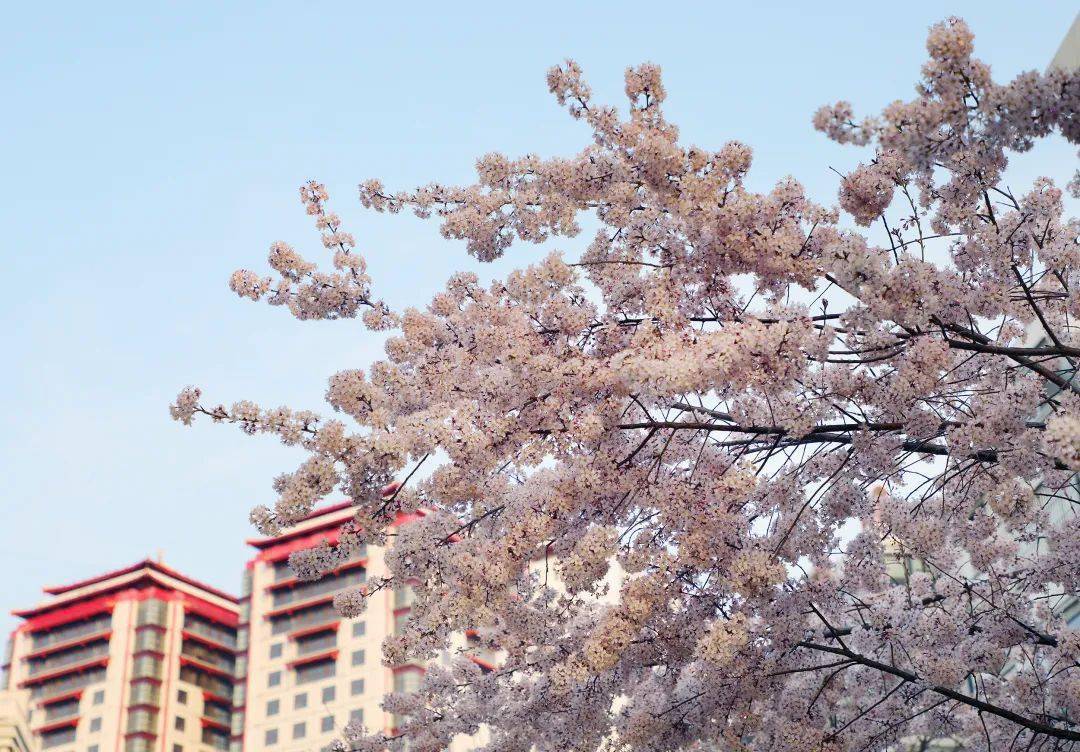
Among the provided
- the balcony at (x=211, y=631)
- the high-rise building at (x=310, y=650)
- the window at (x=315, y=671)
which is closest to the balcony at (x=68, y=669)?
the balcony at (x=211, y=631)

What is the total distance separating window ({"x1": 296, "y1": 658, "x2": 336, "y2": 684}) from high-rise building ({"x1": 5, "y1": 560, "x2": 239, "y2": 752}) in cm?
1018

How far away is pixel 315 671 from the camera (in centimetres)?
7112

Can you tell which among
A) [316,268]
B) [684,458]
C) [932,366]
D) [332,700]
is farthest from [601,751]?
[332,700]

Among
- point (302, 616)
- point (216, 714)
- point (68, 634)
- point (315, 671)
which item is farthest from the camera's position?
point (68, 634)

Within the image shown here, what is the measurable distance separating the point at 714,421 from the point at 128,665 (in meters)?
77.6

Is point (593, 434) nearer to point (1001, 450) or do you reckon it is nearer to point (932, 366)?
point (932, 366)

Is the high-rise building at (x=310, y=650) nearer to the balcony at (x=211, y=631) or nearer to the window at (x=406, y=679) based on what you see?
the window at (x=406, y=679)

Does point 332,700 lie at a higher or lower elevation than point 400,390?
higher

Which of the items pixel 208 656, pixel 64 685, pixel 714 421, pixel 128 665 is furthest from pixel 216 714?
pixel 714 421

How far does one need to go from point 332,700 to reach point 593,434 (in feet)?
213

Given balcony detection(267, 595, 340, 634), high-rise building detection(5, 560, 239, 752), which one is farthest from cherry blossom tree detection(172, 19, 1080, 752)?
high-rise building detection(5, 560, 239, 752)

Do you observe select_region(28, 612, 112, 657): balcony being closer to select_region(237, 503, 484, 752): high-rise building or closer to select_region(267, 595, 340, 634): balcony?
select_region(237, 503, 484, 752): high-rise building

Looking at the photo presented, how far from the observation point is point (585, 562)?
784 centimetres

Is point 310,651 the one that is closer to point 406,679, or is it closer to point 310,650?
point 310,650
